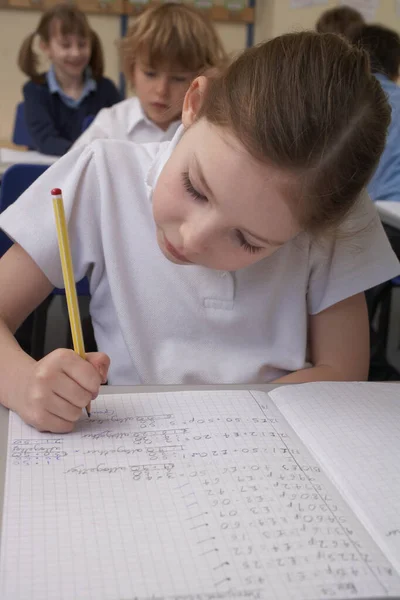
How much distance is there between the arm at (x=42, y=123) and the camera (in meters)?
Answer: 2.81

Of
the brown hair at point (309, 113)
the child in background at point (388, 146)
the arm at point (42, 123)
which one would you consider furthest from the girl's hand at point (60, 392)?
the arm at point (42, 123)

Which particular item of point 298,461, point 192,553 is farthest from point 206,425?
point 192,553

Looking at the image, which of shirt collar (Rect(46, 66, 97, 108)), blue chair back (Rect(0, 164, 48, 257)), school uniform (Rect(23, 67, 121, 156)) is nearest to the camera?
blue chair back (Rect(0, 164, 48, 257))

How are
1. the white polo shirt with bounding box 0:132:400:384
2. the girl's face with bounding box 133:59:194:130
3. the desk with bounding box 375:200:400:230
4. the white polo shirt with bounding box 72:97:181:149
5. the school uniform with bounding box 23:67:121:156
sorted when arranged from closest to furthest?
the white polo shirt with bounding box 0:132:400:384 < the desk with bounding box 375:200:400:230 < the girl's face with bounding box 133:59:194:130 < the white polo shirt with bounding box 72:97:181:149 < the school uniform with bounding box 23:67:121:156

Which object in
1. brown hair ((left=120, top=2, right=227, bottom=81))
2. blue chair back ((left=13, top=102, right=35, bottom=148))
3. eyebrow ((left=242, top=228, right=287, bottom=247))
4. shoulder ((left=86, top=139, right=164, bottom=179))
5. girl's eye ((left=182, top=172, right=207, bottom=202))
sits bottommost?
blue chair back ((left=13, top=102, right=35, bottom=148))

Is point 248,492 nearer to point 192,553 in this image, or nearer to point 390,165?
point 192,553

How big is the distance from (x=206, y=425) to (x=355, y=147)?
338 millimetres

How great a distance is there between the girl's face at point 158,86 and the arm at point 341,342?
1.20 m

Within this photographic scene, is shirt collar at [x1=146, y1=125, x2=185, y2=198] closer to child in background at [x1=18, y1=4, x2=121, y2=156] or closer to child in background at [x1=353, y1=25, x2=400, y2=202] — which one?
child in background at [x1=353, y1=25, x2=400, y2=202]

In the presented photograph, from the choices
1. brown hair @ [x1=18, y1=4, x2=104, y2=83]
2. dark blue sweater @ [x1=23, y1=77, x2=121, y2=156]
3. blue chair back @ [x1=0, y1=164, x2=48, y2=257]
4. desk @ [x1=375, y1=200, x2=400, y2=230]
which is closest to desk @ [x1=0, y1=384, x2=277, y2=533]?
blue chair back @ [x1=0, y1=164, x2=48, y2=257]

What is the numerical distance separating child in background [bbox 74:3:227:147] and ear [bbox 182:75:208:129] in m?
0.98

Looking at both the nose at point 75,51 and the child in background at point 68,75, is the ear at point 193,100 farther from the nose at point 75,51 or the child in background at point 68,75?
the nose at point 75,51

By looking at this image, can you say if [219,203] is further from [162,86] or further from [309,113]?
[162,86]

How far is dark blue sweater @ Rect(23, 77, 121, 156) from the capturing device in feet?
9.87
